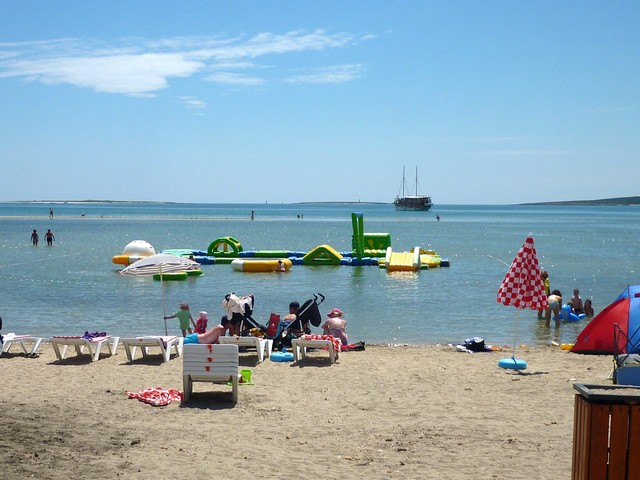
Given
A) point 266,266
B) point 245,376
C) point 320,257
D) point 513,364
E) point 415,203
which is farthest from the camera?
point 415,203

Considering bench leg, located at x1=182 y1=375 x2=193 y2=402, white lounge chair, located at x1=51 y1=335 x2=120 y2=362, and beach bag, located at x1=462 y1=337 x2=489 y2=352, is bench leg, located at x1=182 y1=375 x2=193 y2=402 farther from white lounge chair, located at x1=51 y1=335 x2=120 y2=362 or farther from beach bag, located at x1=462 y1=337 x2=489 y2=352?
beach bag, located at x1=462 y1=337 x2=489 y2=352

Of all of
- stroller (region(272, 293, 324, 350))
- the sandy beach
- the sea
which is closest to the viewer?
the sandy beach

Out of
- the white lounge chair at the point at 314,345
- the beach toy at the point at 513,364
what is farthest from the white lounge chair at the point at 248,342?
the beach toy at the point at 513,364

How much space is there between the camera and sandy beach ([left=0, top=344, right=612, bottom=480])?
23.0 ft

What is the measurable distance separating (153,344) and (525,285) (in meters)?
6.42

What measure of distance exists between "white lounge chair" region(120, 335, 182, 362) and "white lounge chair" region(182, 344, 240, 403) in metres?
3.01

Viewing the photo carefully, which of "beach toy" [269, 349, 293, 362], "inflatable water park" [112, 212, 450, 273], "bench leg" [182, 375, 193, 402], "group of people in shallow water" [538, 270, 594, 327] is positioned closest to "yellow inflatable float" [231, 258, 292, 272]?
"inflatable water park" [112, 212, 450, 273]

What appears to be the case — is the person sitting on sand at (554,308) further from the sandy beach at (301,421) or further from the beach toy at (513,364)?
the beach toy at (513,364)

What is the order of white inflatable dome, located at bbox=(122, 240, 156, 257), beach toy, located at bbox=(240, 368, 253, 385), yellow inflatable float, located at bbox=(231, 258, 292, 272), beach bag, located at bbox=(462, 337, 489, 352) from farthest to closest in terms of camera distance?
white inflatable dome, located at bbox=(122, 240, 156, 257) < yellow inflatable float, located at bbox=(231, 258, 292, 272) < beach bag, located at bbox=(462, 337, 489, 352) < beach toy, located at bbox=(240, 368, 253, 385)

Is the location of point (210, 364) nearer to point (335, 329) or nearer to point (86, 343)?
point (86, 343)

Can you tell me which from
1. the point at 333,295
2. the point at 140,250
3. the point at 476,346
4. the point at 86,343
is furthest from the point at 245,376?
the point at 140,250

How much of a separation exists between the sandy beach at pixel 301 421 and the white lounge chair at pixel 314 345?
230mm

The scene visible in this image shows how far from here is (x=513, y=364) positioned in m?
12.1

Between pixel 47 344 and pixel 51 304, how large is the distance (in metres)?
7.85
